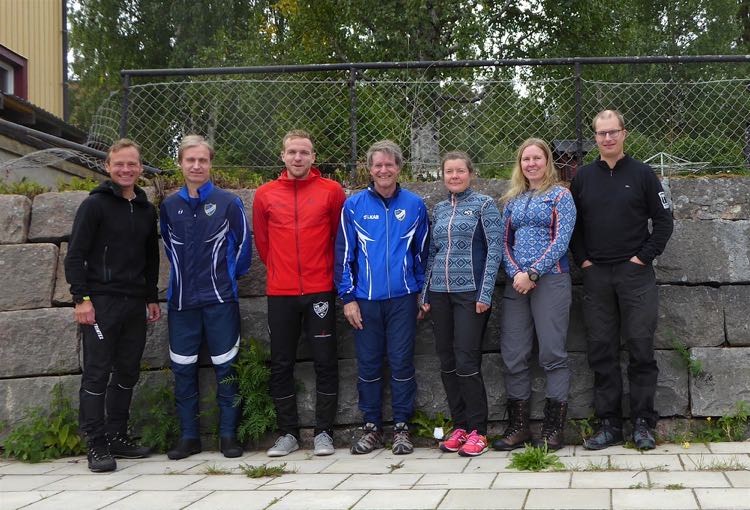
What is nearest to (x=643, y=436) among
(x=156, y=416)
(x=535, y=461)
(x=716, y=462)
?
(x=716, y=462)

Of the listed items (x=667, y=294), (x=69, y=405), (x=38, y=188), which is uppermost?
(x=38, y=188)

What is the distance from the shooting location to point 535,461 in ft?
13.7

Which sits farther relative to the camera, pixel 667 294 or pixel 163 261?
Answer: pixel 163 261

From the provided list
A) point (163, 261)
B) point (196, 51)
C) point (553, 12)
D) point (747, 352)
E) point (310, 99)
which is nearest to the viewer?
point (747, 352)

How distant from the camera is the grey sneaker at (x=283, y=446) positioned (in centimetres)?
485

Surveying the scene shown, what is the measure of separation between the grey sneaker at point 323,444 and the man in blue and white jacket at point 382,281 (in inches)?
5.6

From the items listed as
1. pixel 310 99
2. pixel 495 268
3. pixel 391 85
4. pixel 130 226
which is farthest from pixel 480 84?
pixel 130 226

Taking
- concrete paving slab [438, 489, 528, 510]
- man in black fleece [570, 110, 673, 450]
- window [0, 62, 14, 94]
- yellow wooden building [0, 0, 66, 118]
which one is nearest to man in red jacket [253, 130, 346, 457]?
concrete paving slab [438, 489, 528, 510]

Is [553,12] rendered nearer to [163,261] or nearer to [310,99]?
[310,99]

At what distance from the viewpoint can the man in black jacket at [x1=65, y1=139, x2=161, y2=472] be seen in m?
4.65

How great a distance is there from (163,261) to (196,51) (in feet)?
51.0

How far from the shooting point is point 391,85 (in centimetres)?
579

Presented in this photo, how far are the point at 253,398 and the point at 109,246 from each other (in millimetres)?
1276

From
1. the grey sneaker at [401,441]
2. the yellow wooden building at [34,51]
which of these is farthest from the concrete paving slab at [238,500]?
the yellow wooden building at [34,51]
